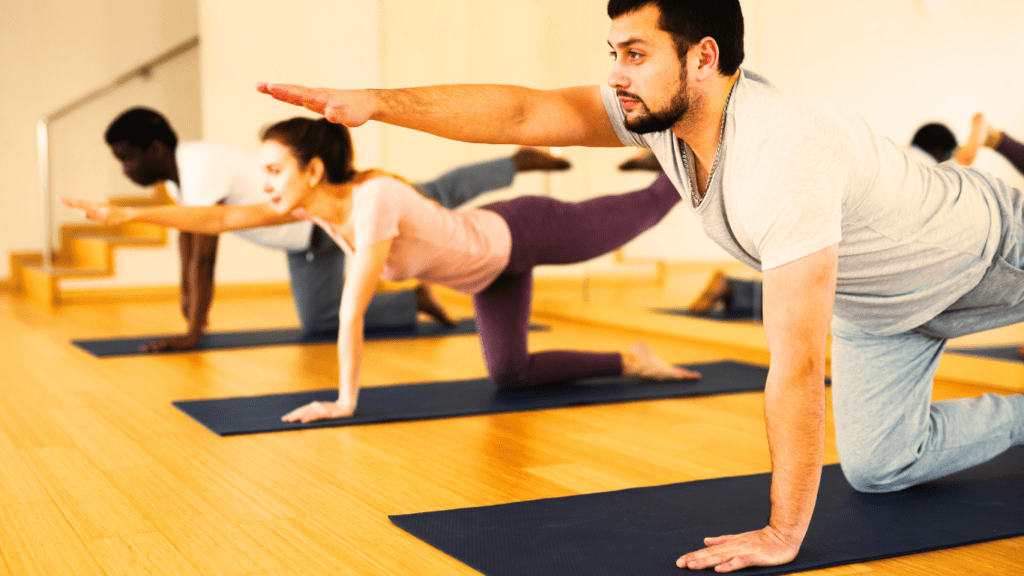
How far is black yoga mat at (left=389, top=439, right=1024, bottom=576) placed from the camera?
136cm

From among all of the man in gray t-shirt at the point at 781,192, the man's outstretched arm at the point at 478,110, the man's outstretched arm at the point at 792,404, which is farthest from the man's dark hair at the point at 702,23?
the man's outstretched arm at the point at 792,404

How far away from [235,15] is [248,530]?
513 cm

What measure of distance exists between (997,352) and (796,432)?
2024 mm

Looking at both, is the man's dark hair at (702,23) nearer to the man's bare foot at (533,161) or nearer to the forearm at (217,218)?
the forearm at (217,218)

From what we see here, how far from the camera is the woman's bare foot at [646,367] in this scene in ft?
9.43

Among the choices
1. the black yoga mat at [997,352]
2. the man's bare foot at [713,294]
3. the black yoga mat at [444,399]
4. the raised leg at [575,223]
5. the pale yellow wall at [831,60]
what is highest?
the pale yellow wall at [831,60]

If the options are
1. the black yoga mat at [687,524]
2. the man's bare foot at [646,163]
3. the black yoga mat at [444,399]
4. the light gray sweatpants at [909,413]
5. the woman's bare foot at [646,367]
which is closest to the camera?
the black yoga mat at [687,524]

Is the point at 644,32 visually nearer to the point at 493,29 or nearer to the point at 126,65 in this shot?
the point at 493,29

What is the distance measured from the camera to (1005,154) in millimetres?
2814

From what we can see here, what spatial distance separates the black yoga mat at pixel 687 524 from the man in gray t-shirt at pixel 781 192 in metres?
0.12

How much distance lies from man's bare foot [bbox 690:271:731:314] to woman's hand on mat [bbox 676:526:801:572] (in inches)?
104

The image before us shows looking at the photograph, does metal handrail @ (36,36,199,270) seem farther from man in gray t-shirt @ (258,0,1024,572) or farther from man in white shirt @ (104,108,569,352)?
man in gray t-shirt @ (258,0,1024,572)

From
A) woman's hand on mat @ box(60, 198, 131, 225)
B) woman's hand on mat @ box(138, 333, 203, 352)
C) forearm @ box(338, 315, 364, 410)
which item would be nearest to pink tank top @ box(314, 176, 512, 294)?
forearm @ box(338, 315, 364, 410)

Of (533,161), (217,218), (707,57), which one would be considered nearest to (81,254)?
(533,161)
